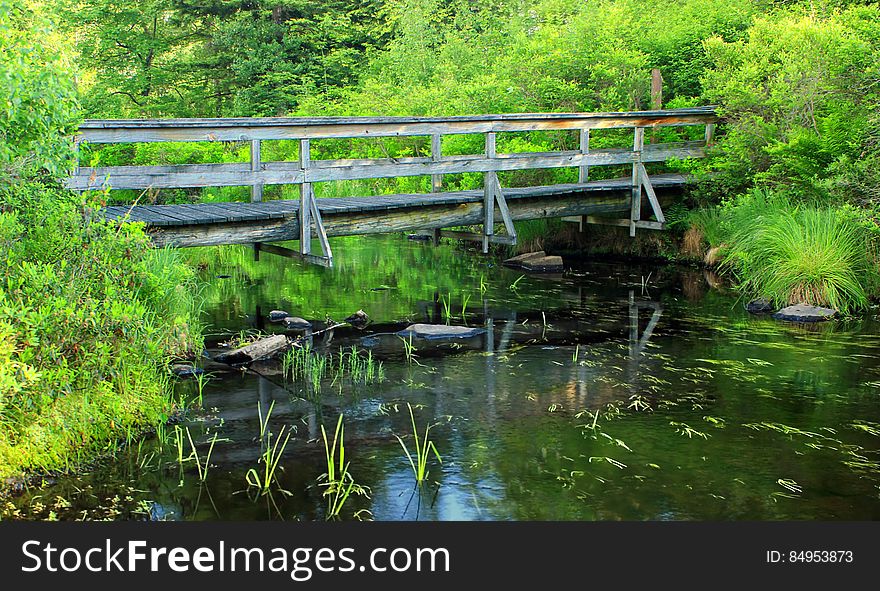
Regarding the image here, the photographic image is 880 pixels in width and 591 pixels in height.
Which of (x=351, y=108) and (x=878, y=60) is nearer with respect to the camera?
(x=878, y=60)

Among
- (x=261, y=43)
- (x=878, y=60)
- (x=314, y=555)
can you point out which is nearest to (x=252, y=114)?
(x=261, y=43)

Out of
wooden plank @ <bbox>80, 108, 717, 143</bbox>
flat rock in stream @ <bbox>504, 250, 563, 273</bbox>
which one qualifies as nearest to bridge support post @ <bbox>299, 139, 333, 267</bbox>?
wooden plank @ <bbox>80, 108, 717, 143</bbox>

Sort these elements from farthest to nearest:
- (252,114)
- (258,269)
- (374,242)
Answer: (252,114), (374,242), (258,269)

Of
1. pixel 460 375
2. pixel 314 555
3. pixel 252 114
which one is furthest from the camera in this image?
pixel 252 114

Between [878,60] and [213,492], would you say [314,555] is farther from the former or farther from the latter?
[878,60]

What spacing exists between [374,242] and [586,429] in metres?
11.0

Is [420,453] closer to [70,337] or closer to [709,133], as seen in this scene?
[70,337]

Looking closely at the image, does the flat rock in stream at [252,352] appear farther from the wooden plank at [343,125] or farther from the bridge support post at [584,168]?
the bridge support post at [584,168]

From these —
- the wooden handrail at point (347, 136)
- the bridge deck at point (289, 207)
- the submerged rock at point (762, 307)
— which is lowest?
the submerged rock at point (762, 307)

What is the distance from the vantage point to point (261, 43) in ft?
88.0

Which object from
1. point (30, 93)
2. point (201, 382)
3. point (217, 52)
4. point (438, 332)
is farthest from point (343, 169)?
point (217, 52)

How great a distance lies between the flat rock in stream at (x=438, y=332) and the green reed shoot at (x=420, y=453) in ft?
9.70

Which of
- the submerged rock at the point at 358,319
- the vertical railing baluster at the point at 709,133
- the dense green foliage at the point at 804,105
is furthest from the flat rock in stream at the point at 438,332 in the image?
the vertical railing baluster at the point at 709,133

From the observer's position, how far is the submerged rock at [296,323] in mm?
9992
